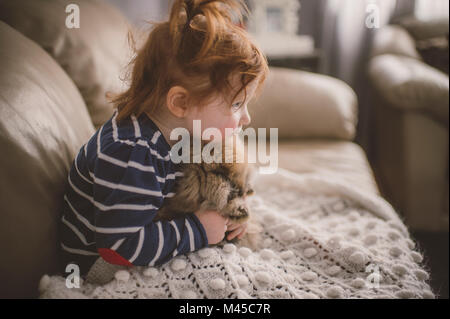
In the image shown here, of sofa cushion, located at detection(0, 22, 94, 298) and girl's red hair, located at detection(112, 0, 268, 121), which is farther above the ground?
girl's red hair, located at detection(112, 0, 268, 121)

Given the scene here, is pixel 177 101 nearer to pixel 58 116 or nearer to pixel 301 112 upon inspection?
pixel 58 116

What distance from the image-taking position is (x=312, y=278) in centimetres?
70

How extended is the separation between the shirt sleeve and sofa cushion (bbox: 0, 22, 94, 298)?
0.32 feet

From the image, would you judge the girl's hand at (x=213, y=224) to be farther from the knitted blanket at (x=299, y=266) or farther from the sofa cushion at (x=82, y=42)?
the sofa cushion at (x=82, y=42)

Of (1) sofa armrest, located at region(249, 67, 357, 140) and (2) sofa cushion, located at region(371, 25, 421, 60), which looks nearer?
(1) sofa armrest, located at region(249, 67, 357, 140)

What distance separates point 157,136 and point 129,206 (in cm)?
14

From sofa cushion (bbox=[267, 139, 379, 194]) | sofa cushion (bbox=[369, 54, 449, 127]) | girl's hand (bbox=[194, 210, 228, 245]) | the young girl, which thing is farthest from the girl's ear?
sofa cushion (bbox=[369, 54, 449, 127])

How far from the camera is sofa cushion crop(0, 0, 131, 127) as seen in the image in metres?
0.87

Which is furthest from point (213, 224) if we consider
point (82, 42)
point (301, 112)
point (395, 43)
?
point (395, 43)

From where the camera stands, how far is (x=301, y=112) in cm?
135

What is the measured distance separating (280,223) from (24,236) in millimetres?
514

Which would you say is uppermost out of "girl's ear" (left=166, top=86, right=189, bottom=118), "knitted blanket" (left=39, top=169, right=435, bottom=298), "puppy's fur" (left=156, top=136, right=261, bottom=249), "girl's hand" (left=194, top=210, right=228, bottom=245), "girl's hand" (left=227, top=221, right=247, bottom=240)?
"girl's ear" (left=166, top=86, right=189, bottom=118)

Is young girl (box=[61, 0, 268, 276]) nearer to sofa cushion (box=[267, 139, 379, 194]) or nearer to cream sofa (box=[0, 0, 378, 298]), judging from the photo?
cream sofa (box=[0, 0, 378, 298])
